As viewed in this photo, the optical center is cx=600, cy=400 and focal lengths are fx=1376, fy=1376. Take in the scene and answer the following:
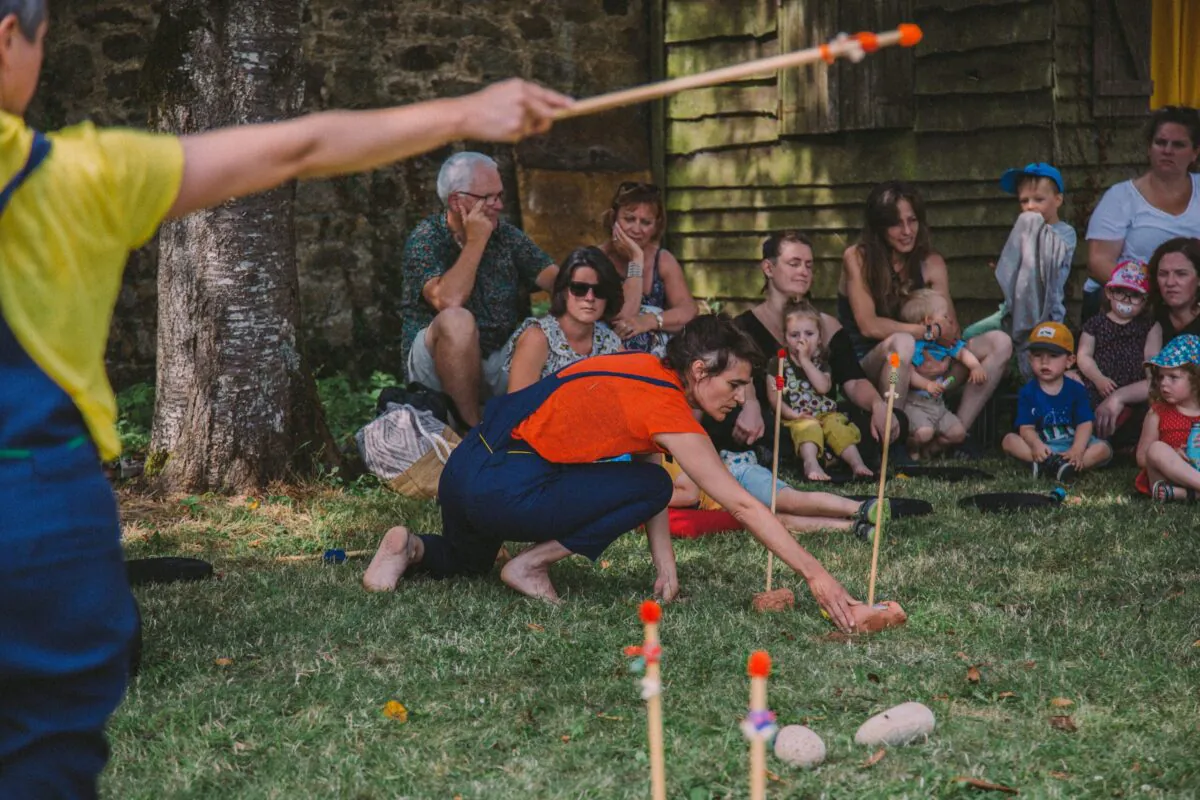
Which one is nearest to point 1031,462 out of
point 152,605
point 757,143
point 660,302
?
point 660,302

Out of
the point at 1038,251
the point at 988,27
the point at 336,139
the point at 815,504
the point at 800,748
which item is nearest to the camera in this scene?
the point at 336,139

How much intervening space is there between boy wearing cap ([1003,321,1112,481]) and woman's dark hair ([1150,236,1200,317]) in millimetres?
471

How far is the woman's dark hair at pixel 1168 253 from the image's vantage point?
704 centimetres

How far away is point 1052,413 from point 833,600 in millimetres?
3533

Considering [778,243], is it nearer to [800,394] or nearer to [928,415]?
[800,394]

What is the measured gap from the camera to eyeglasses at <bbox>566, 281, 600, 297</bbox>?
19.5 feet

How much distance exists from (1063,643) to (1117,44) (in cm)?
578

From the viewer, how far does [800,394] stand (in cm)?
709

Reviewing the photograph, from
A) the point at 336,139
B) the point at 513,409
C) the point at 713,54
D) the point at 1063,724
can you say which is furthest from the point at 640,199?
the point at 336,139

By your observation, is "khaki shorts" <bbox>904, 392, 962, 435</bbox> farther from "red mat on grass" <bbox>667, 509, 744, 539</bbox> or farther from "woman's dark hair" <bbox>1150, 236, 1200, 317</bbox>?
"red mat on grass" <bbox>667, 509, 744, 539</bbox>

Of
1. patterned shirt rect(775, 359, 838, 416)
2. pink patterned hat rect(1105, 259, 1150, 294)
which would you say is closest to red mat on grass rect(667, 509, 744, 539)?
patterned shirt rect(775, 359, 838, 416)

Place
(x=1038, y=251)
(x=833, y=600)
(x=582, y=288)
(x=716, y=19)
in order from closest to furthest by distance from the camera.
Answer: (x=833, y=600)
(x=582, y=288)
(x=1038, y=251)
(x=716, y=19)

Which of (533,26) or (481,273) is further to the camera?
(533,26)

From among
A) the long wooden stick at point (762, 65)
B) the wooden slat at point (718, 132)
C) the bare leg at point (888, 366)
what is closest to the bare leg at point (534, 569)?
the long wooden stick at point (762, 65)
